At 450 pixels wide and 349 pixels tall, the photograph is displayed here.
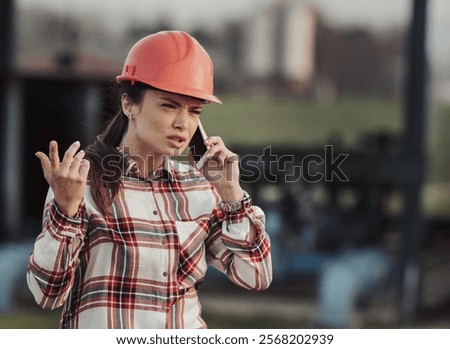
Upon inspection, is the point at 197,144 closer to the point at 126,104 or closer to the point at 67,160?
the point at 126,104

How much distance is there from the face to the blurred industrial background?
2.13 metres

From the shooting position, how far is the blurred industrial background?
4.20 metres

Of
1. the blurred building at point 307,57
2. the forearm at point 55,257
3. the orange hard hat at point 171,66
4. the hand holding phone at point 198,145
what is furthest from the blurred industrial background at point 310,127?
the forearm at point 55,257

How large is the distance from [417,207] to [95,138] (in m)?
2.50

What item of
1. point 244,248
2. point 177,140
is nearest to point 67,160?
point 177,140

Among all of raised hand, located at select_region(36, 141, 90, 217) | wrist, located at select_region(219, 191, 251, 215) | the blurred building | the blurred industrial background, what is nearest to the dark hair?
raised hand, located at select_region(36, 141, 90, 217)

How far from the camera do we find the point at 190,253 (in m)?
1.94

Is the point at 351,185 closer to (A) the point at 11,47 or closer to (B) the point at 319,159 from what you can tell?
(B) the point at 319,159

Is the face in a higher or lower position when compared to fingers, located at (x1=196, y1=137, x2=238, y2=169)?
higher

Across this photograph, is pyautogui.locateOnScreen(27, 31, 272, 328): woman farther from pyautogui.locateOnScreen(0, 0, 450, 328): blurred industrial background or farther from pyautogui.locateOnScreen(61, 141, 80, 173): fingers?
pyautogui.locateOnScreen(0, 0, 450, 328): blurred industrial background

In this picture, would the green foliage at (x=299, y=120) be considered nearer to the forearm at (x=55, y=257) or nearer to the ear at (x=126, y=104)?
the ear at (x=126, y=104)

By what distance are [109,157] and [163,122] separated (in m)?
0.13

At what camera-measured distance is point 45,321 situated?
13.7ft
